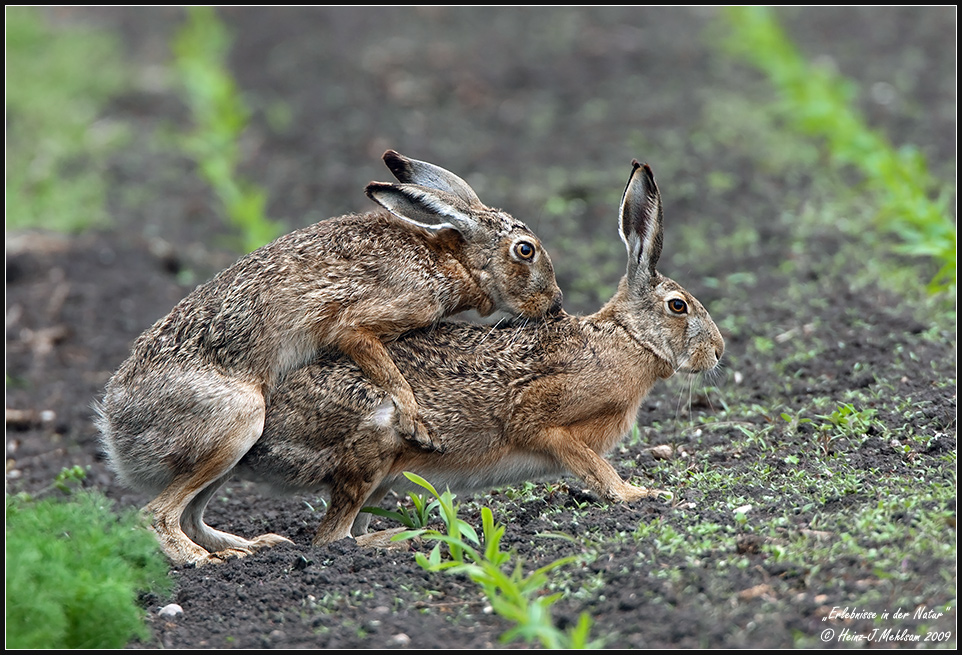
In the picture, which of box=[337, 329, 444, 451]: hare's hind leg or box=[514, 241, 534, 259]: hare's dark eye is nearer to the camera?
box=[337, 329, 444, 451]: hare's hind leg

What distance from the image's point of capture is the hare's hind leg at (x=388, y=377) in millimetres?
6152

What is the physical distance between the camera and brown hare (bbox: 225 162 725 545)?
6.15 meters

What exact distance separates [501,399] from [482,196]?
5814 mm

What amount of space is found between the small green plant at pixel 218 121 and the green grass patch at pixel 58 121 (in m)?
1.14

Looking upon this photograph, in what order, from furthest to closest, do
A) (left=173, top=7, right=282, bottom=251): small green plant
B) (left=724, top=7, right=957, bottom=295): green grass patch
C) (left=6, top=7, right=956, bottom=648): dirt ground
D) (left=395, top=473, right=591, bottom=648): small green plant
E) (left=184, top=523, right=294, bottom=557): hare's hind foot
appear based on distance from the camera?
(left=173, top=7, right=282, bottom=251): small green plant < (left=724, top=7, right=957, bottom=295): green grass patch < (left=184, top=523, right=294, bottom=557): hare's hind foot < (left=6, top=7, right=956, bottom=648): dirt ground < (left=395, top=473, right=591, bottom=648): small green plant

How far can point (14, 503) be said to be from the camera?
6082 mm

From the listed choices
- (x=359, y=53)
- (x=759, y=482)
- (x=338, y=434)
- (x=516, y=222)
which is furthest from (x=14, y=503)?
(x=359, y=53)

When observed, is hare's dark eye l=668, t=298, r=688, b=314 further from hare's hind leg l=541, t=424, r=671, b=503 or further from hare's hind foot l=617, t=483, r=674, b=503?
hare's hind foot l=617, t=483, r=674, b=503

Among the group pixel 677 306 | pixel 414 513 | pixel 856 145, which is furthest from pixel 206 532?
pixel 856 145

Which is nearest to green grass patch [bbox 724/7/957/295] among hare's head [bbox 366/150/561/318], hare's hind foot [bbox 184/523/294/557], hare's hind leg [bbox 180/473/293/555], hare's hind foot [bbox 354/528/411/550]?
hare's head [bbox 366/150/561/318]

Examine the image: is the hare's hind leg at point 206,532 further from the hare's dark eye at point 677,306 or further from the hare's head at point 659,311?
the hare's dark eye at point 677,306

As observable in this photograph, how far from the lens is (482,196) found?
1191cm

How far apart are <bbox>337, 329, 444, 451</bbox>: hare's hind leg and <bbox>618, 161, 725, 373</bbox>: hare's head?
1.52 m

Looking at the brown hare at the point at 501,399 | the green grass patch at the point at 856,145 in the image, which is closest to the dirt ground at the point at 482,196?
the brown hare at the point at 501,399
